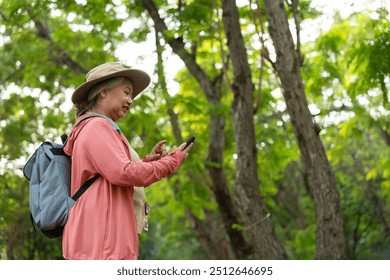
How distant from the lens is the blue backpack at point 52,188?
2904mm

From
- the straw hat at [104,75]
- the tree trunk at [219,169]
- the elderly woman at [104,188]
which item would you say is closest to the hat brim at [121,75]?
the straw hat at [104,75]

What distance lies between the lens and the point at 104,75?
321 cm

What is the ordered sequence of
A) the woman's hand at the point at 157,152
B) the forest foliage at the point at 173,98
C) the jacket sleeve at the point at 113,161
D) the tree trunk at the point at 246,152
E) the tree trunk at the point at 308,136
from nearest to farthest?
1. the jacket sleeve at the point at 113,161
2. the woman's hand at the point at 157,152
3. the tree trunk at the point at 308,136
4. the tree trunk at the point at 246,152
5. the forest foliage at the point at 173,98

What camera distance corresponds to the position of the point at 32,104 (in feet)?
46.6

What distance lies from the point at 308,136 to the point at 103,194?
447 cm

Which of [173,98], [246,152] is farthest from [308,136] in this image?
[173,98]

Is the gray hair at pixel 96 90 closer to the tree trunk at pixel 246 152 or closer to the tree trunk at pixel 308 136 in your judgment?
the tree trunk at pixel 308 136

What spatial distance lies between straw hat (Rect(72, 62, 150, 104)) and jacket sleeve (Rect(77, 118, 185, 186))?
0.36m

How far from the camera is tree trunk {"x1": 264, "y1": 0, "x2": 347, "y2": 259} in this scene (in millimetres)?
6977

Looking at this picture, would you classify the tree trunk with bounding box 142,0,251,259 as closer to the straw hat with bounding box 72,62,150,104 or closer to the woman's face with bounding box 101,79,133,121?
the straw hat with bounding box 72,62,150,104

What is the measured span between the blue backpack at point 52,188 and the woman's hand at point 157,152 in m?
0.36

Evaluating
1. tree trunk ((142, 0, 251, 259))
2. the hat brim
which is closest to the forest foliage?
tree trunk ((142, 0, 251, 259))

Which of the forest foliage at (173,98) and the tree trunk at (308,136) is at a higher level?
A: the forest foliage at (173,98)
